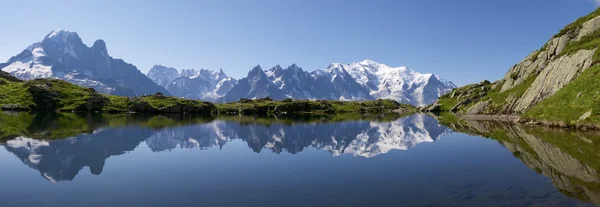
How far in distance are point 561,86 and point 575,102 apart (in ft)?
52.0

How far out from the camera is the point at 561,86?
3063 inches

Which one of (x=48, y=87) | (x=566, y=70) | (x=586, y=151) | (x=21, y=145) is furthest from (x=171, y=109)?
(x=586, y=151)

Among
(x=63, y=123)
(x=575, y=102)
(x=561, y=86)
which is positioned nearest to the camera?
→ (x=575, y=102)

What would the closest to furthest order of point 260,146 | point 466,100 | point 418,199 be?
point 418,199
point 260,146
point 466,100

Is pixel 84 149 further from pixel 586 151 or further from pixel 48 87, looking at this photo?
pixel 48 87

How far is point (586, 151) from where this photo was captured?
3778 cm

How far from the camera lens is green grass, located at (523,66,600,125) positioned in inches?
2361

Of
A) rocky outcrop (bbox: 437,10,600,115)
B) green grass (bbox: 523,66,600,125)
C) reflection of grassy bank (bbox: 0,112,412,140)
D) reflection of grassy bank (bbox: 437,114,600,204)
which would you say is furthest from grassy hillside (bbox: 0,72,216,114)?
reflection of grassy bank (bbox: 437,114,600,204)

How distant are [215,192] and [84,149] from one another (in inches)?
1128

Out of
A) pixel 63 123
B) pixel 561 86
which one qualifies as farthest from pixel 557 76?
pixel 63 123

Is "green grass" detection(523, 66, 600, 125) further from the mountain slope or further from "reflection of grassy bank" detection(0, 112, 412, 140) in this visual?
"reflection of grassy bank" detection(0, 112, 412, 140)

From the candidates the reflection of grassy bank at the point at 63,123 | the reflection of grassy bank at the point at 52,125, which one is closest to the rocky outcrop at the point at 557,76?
the reflection of grassy bank at the point at 63,123

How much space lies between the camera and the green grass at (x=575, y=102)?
60.0 m

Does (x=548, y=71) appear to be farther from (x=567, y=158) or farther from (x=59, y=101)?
(x=59, y=101)
